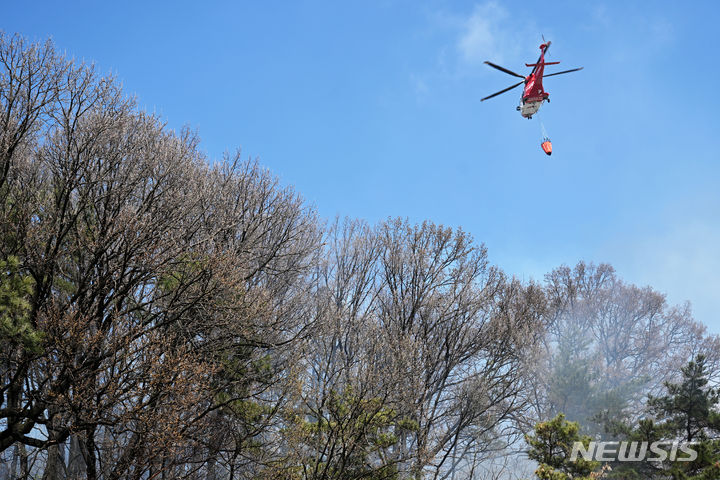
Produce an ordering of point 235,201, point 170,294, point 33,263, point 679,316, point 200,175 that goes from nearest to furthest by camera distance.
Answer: point 33,263, point 170,294, point 200,175, point 235,201, point 679,316

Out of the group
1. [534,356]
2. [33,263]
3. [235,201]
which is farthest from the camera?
[534,356]

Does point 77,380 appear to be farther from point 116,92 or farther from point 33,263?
point 116,92

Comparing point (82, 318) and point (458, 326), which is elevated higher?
point (458, 326)

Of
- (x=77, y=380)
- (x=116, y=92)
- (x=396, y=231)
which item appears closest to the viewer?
(x=77, y=380)

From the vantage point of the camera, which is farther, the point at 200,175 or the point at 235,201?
the point at 235,201

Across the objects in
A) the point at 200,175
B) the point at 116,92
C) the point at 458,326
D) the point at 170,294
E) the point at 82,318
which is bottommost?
the point at 82,318

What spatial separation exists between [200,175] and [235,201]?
2.29m

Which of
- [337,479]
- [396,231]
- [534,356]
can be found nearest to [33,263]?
[337,479]

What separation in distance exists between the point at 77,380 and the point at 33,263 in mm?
2829

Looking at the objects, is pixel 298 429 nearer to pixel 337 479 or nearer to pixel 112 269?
pixel 337 479

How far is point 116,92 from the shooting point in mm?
13867

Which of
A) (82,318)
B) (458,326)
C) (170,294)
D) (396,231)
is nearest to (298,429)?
(170,294)

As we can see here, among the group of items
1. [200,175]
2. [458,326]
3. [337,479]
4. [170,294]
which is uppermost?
[200,175]

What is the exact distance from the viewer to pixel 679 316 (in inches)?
1339
